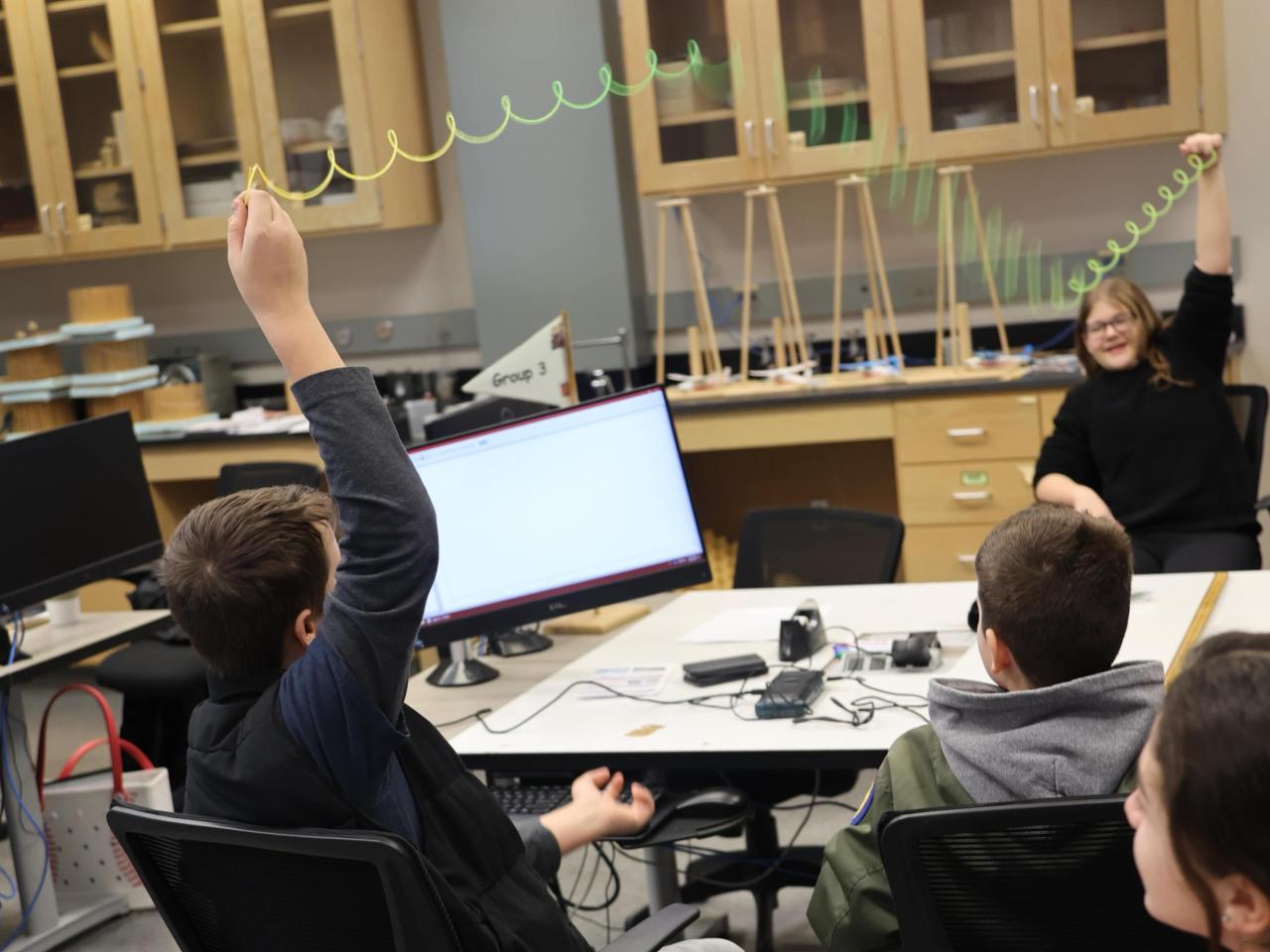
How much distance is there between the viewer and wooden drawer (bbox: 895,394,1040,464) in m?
4.07

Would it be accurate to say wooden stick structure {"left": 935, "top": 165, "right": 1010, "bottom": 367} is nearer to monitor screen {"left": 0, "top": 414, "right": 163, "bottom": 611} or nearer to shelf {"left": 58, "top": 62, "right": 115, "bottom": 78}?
monitor screen {"left": 0, "top": 414, "right": 163, "bottom": 611}

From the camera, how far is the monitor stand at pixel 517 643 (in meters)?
2.63

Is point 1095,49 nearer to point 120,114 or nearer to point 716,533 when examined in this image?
point 716,533

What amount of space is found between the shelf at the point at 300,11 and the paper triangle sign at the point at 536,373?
2405 millimetres

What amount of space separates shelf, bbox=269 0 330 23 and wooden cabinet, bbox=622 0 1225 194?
1.09 meters

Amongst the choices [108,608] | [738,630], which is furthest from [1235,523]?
[108,608]

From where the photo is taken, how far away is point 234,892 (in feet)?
4.31

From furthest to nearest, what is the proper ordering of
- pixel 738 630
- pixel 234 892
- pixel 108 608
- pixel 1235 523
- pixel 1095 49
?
pixel 108 608 < pixel 1095 49 < pixel 1235 523 < pixel 738 630 < pixel 234 892

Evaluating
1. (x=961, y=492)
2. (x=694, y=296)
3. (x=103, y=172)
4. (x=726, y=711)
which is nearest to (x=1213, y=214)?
(x=961, y=492)

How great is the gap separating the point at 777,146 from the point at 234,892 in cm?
349

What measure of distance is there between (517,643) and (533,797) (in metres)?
0.63

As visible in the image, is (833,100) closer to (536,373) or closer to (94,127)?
(536,373)

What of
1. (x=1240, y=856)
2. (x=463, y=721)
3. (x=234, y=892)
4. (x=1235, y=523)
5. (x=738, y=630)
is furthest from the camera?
(x=1235, y=523)

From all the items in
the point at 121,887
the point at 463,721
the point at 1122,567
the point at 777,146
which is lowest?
the point at 121,887
